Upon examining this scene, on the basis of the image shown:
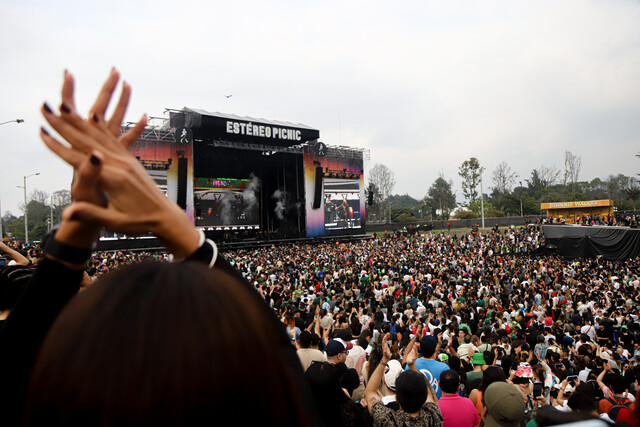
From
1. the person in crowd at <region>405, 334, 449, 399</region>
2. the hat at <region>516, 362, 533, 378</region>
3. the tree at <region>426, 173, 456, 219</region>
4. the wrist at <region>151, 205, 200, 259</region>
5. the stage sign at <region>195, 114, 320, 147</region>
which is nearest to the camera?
the wrist at <region>151, 205, 200, 259</region>

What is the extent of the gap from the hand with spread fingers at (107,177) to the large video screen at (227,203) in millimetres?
29650

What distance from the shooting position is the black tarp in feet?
64.9

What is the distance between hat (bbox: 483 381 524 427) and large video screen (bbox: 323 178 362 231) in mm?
31025

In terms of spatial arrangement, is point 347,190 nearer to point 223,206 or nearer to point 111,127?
point 223,206

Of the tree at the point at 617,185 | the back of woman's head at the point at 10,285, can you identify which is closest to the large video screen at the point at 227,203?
the back of woman's head at the point at 10,285

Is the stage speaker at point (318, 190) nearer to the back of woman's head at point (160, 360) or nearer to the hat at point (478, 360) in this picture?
the hat at point (478, 360)

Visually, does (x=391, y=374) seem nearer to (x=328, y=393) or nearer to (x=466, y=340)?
(x=328, y=393)

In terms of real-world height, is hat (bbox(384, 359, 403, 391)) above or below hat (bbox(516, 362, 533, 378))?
above

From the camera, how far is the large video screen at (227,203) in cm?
3081

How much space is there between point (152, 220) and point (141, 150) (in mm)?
28182

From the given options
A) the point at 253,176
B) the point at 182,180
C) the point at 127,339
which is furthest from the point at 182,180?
the point at 127,339

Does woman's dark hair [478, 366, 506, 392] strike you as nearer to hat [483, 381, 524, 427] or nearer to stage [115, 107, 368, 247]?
hat [483, 381, 524, 427]

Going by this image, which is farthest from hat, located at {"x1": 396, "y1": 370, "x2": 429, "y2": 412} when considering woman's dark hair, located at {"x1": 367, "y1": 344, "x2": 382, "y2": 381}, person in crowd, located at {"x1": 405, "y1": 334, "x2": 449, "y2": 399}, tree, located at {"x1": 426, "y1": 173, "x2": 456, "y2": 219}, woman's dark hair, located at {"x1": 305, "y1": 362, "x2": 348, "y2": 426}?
tree, located at {"x1": 426, "y1": 173, "x2": 456, "y2": 219}

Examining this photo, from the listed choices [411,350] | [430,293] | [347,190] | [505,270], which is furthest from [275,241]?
[411,350]
